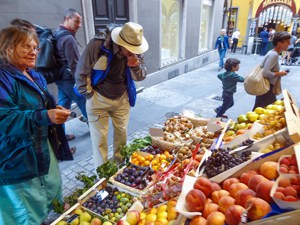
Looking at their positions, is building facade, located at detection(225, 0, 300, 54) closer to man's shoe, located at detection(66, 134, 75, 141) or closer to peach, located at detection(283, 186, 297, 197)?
man's shoe, located at detection(66, 134, 75, 141)

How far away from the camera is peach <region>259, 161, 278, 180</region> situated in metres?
1.23

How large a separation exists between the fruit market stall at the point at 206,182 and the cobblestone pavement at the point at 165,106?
3.18 feet

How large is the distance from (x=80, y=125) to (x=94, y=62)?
247cm

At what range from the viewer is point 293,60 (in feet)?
39.2

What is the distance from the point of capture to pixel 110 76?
2797 millimetres

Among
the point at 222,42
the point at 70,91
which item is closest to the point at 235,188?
the point at 70,91

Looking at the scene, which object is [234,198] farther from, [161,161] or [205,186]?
[161,161]

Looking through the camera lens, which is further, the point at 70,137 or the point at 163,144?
the point at 70,137

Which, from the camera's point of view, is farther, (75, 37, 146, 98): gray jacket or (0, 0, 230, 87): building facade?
(0, 0, 230, 87): building facade

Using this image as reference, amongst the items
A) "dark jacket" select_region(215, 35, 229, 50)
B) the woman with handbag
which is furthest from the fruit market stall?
"dark jacket" select_region(215, 35, 229, 50)

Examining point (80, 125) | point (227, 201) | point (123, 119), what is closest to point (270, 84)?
point (123, 119)

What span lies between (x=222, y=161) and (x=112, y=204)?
1.16m

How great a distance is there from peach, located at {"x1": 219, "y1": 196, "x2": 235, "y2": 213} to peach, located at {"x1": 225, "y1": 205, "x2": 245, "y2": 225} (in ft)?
0.24

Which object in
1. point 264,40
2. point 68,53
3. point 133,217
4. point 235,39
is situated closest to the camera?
point 133,217
